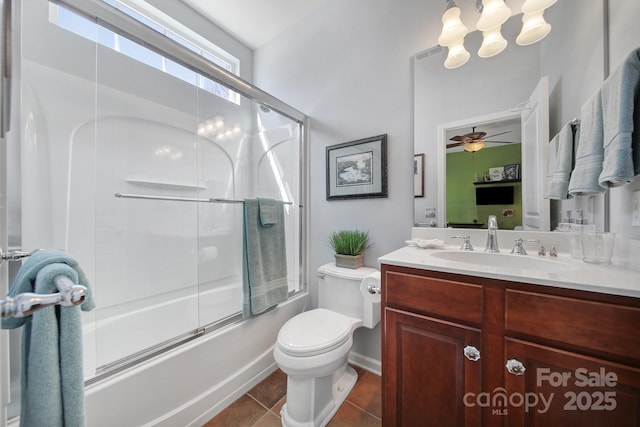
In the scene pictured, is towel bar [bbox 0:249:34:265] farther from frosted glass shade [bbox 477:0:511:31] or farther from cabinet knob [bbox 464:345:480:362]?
frosted glass shade [bbox 477:0:511:31]

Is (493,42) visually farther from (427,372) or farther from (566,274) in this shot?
(427,372)

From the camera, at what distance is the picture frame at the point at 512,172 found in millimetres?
1229

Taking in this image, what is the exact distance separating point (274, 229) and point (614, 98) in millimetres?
1685

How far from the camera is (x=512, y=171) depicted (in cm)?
124

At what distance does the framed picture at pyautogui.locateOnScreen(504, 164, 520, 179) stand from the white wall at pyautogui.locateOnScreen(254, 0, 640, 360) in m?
0.36

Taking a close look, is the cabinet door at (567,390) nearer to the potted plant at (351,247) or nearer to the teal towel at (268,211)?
the potted plant at (351,247)

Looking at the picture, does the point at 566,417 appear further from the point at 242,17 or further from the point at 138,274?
the point at 242,17

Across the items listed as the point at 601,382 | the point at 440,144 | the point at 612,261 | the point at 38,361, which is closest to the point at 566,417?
the point at 601,382

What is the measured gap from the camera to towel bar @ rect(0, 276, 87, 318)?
0.40 m

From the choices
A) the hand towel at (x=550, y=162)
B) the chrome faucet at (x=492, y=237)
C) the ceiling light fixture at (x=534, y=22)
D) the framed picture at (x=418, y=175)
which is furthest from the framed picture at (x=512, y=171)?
the ceiling light fixture at (x=534, y=22)

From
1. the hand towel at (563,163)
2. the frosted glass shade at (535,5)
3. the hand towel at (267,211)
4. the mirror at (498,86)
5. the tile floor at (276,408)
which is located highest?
the frosted glass shade at (535,5)

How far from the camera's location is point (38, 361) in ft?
1.62

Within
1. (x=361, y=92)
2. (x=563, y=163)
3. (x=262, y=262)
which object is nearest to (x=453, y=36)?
(x=361, y=92)

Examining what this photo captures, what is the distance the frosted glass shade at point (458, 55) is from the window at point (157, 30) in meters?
1.42
